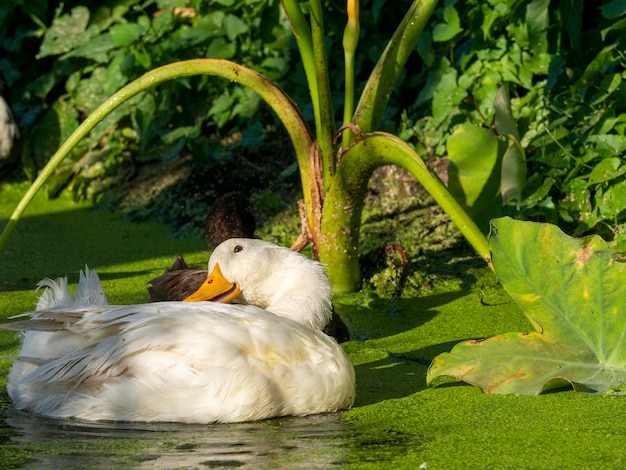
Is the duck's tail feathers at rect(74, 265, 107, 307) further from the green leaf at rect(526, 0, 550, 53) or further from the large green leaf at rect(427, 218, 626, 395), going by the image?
the green leaf at rect(526, 0, 550, 53)

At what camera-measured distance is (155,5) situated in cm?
750

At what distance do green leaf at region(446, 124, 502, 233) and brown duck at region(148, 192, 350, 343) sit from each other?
0.92 meters

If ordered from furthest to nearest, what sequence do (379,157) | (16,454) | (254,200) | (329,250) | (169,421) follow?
(254,200)
(329,250)
(379,157)
(169,421)
(16,454)

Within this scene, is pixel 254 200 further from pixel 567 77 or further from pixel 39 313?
pixel 39 313

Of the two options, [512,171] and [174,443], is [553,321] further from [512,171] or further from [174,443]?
[512,171]

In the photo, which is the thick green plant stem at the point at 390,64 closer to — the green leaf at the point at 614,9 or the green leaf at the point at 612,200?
the green leaf at the point at 614,9

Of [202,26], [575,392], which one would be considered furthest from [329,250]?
[202,26]

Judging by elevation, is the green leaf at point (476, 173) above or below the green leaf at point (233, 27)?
below

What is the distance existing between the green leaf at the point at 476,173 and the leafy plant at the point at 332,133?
52cm

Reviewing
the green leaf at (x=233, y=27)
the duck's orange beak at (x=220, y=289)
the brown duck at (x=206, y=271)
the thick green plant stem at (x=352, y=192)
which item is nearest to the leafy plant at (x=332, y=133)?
the thick green plant stem at (x=352, y=192)

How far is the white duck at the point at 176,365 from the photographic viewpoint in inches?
117

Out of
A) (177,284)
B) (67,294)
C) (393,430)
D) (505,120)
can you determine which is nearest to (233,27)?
(505,120)

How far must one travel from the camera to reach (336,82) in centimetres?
643

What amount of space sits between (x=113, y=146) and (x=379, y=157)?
318cm
